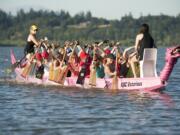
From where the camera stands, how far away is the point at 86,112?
64.1 ft

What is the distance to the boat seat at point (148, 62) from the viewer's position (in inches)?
934

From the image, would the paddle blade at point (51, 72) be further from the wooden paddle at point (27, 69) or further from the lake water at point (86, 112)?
the lake water at point (86, 112)

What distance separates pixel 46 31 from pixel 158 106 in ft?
517

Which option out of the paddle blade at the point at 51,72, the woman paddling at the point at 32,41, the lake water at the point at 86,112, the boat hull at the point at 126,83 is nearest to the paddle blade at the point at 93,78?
the boat hull at the point at 126,83

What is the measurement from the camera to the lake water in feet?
55.3

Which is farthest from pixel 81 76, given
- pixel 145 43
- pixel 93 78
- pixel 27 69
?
pixel 27 69

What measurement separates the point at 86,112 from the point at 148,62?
498 cm

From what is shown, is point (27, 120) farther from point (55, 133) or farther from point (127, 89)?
point (127, 89)

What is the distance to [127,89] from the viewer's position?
79.7ft

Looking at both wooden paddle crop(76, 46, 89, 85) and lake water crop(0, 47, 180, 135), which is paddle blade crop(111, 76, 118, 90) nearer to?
lake water crop(0, 47, 180, 135)

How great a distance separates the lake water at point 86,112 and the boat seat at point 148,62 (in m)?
0.73

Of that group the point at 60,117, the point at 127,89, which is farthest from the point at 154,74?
the point at 60,117

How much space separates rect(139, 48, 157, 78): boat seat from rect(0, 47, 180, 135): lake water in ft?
2.40

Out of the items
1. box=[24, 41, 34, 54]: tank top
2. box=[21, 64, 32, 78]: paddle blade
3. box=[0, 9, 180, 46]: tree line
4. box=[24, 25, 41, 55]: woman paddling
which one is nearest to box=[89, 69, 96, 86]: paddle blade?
Result: box=[24, 25, 41, 55]: woman paddling
